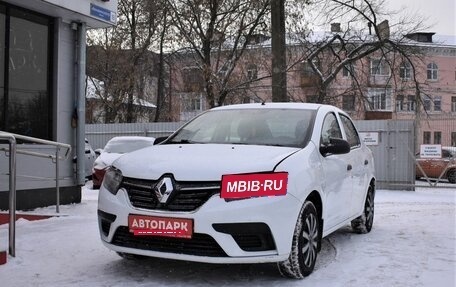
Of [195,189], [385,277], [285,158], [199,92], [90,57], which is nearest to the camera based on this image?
[195,189]

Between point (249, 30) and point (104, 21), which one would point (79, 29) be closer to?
point (104, 21)

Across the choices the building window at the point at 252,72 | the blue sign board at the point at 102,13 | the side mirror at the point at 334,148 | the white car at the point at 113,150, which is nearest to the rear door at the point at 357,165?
the side mirror at the point at 334,148

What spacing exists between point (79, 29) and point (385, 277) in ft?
→ 22.9

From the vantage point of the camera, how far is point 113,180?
4.69 m

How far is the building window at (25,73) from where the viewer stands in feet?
26.9

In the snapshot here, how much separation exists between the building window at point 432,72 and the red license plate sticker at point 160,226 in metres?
50.4

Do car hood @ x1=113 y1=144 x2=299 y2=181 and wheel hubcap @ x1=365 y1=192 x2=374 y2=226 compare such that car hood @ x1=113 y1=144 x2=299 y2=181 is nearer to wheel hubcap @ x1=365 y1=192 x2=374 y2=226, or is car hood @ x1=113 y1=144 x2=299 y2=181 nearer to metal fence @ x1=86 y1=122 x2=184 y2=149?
wheel hubcap @ x1=365 y1=192 x2=374 y2=226

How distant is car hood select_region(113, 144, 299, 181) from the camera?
421cm

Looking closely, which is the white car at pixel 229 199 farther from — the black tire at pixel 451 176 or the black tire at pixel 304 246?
the black tire at pixel 451 176

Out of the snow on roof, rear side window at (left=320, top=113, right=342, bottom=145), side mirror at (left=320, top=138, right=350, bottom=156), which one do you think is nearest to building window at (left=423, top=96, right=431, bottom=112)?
the snow on roof

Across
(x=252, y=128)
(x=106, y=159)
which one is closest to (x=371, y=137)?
(x=106, y=159)

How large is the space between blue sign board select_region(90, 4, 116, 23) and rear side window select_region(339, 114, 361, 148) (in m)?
4.79

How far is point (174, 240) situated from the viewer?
4219 mm

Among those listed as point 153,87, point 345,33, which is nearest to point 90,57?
point 153,87
